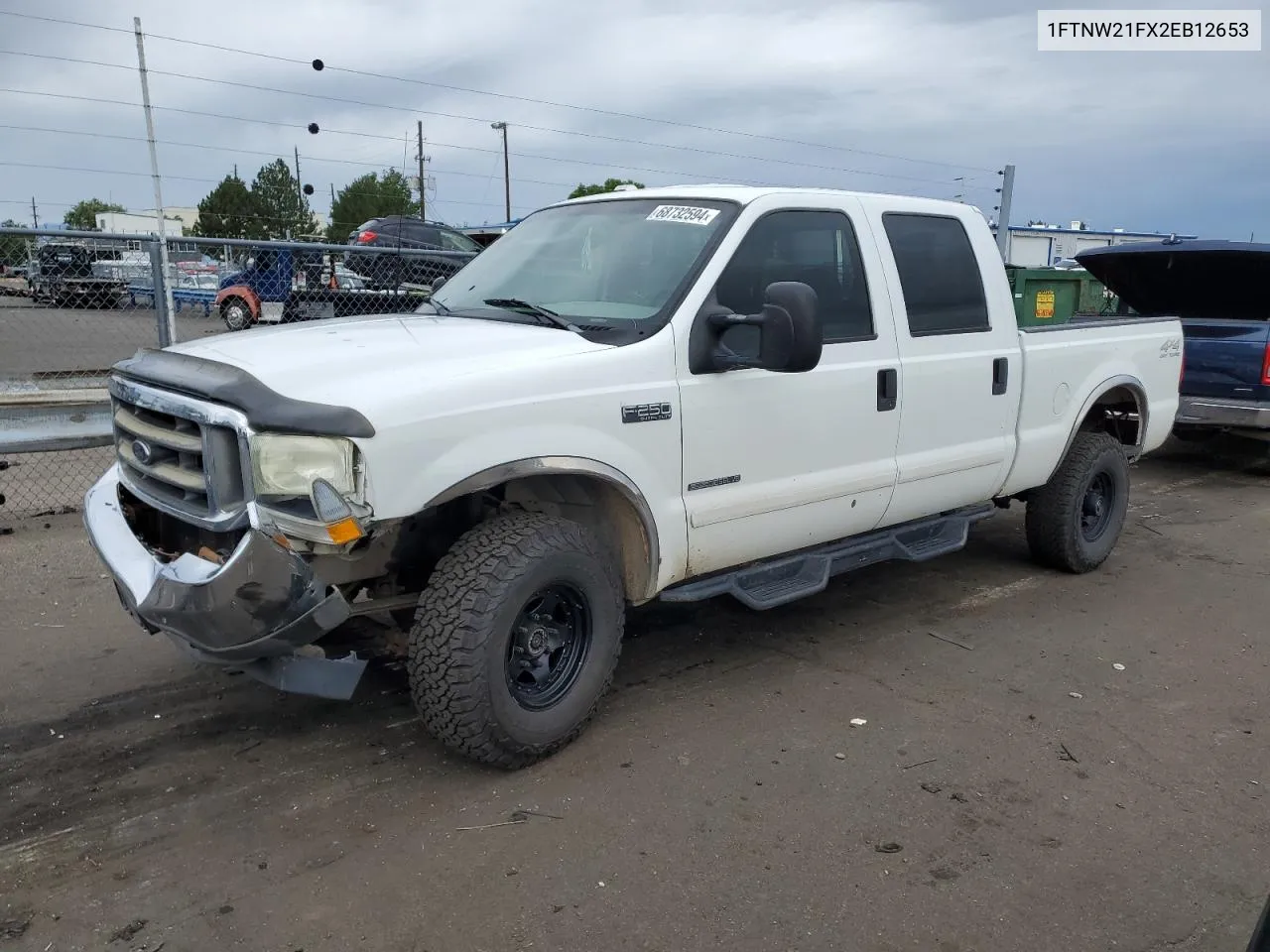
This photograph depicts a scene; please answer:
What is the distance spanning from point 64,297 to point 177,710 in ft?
13.6

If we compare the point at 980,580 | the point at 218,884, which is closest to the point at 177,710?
the point at 218,884

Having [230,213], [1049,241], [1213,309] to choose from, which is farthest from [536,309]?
[230,213]

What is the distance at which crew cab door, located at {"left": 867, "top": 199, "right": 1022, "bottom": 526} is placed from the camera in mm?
4770

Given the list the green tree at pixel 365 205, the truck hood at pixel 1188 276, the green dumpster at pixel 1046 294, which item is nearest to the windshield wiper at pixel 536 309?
the truck hood at pixel 1188 276

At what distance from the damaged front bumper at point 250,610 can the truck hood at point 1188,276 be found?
309 inches

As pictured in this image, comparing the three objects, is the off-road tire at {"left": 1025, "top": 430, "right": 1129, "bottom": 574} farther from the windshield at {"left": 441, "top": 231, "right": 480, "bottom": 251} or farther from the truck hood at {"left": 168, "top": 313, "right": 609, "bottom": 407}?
the windshield at {"left": 441, "top": 231, "right": 480, "bottom": 251}

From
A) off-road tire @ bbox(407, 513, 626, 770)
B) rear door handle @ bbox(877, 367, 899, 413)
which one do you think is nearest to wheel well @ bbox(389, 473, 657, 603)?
off-road tire @ bbox(407, 513, 626, 770)

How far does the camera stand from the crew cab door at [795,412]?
397cm

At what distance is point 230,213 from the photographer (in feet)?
183

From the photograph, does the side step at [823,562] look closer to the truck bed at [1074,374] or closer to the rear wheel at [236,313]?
the truck bed at [1074,374]

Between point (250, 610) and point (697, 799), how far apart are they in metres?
1.56

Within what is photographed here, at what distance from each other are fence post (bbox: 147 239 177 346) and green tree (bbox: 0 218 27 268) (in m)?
0.80

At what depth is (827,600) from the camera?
5555 mm

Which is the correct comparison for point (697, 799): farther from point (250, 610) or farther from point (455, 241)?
point (455, 241)
